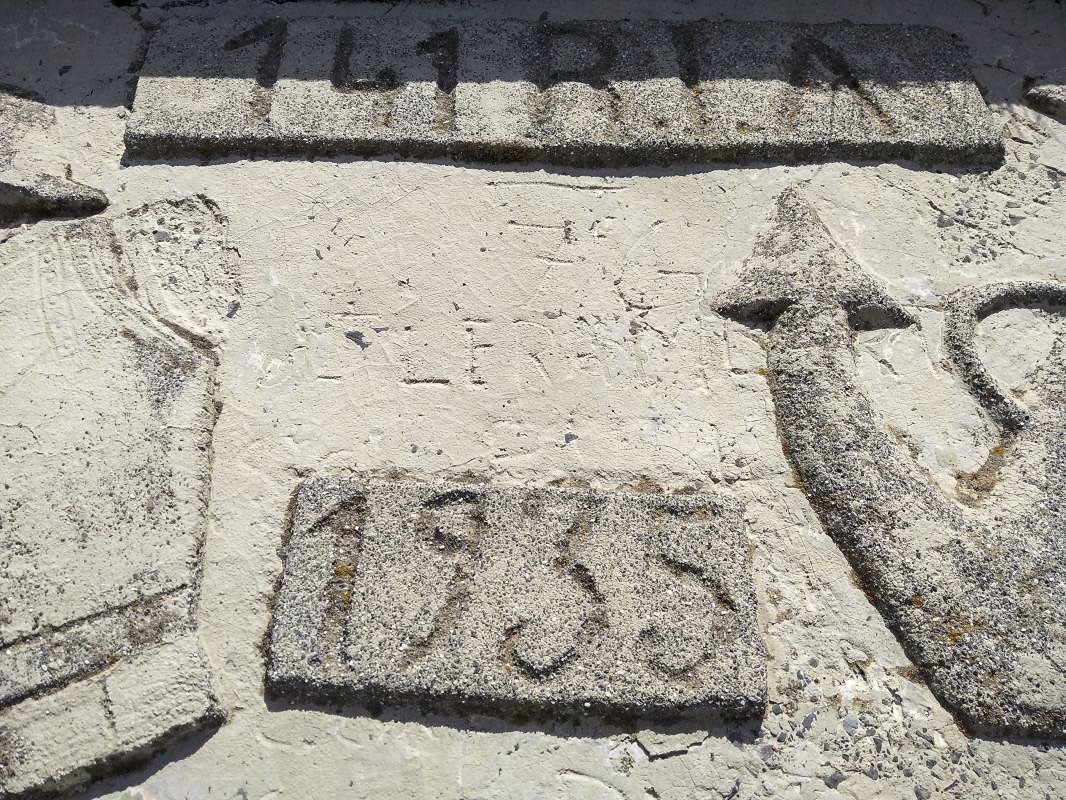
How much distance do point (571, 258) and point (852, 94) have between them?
46.8 inches

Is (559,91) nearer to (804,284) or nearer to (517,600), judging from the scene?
(804,284)

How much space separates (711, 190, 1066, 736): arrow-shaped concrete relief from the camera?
191 centimetres

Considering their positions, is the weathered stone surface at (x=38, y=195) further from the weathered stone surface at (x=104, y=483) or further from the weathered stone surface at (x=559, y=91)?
the weathered stone surface at (x=559, y=91)

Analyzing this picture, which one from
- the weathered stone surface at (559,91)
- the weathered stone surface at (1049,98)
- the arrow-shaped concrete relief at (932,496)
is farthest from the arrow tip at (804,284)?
the weathered stone surface at (1049,98)

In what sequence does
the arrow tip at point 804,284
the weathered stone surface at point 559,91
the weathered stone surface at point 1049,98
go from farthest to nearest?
1. the weathered stone surface at point 1049,98
2. the weathered stone surface at point 559,91
3. the arrow tip at point 804,284

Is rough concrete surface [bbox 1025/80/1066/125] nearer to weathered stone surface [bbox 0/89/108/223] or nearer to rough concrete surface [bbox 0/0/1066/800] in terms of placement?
rough concrete surface [bbox 0/0/1066/800]

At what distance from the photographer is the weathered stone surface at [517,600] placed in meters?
1.87

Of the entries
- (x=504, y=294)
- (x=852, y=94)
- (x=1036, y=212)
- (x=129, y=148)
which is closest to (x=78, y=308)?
(x=129, y=148)

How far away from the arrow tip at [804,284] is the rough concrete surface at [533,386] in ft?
0.15

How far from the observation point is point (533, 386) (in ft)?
7.73

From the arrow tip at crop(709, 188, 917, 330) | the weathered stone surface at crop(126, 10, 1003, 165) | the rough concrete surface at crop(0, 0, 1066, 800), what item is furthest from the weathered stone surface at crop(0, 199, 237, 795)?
the arrow tip at crop(709, 188, 917, 330)

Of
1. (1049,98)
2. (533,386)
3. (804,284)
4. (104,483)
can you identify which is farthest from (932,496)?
(104,483)

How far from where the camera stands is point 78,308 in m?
2.44

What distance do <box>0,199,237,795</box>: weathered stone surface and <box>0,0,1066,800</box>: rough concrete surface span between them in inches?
0.4
